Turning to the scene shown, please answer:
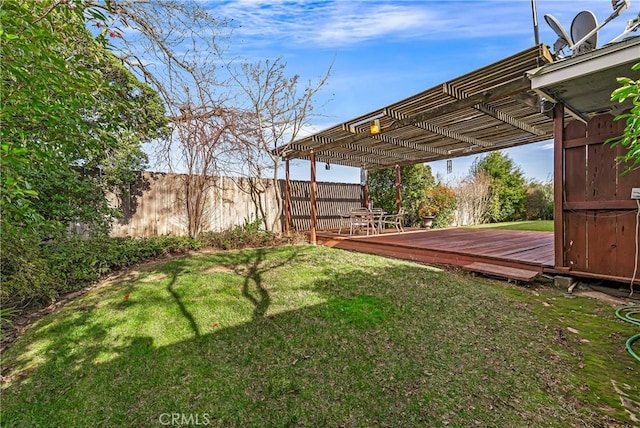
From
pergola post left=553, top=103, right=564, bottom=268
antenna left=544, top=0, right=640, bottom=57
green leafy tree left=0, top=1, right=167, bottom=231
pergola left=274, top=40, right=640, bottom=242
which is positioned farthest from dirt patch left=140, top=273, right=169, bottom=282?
antenna left=544, top=0, right=640, bottom=57

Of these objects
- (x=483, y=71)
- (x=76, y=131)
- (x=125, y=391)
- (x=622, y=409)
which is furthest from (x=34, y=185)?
(x=483, y=71)

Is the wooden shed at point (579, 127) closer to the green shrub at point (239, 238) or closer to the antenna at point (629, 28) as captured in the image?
the antenna at point (629, 28)

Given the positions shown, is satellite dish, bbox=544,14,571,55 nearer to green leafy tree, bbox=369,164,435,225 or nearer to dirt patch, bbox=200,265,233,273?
dirt patch, bbox=200,265,233,273

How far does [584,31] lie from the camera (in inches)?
141

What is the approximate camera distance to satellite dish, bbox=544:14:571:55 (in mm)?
3616

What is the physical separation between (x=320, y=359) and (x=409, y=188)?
32.2 feet

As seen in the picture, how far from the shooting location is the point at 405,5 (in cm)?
457

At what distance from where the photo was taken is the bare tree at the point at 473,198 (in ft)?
41.5

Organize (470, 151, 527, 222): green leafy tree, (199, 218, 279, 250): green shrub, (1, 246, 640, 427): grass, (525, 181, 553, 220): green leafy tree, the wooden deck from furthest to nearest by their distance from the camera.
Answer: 1. (525, 181, 553, 220): green leafy tree
2. (470, 151, 527, 222): green leafy tree
3. (199, 218, 279, 250): green shrub
4. the wooden deck
5. (1, 246, 640, 427): grass

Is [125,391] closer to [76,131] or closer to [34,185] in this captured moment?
[76,131]

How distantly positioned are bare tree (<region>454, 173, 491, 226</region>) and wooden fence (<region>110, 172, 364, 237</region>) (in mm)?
7165

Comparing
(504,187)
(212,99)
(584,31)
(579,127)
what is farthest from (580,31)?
(504,187)

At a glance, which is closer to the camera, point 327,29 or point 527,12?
point 527,12

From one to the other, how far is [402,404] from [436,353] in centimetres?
67
